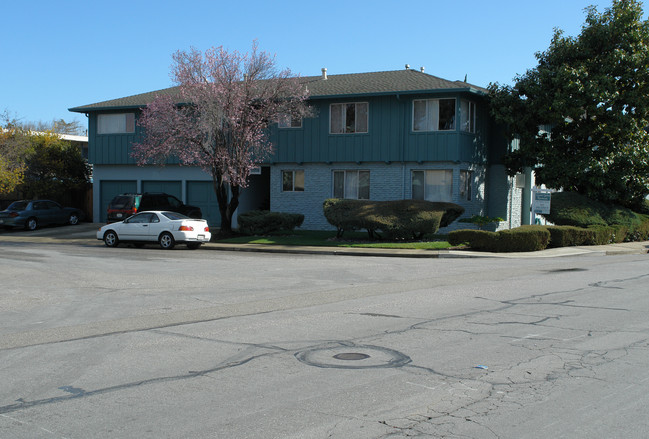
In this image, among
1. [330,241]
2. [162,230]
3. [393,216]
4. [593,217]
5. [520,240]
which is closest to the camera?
[520,240]

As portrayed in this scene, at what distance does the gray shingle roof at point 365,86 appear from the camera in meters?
29.2

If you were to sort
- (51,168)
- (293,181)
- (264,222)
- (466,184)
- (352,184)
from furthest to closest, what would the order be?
(51,168)
(293,181)
(352,184)
(466,184)
(264,222)

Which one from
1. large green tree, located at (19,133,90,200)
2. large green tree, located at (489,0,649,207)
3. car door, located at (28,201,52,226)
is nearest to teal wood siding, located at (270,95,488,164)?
large green tree, located at (489,0,649,207)

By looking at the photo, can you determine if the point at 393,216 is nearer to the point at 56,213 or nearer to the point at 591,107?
the point at 591,107

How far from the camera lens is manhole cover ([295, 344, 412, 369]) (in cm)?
734

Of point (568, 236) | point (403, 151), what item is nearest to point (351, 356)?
point (568, 236)

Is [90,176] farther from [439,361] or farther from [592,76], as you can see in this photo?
[439,361]

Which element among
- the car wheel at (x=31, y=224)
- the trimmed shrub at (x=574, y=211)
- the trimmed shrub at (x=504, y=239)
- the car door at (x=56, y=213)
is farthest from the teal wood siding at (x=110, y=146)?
the trimmed shrub at (x=574, y=211)

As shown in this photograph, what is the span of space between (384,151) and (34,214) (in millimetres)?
18550

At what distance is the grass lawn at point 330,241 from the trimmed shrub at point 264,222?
1.19ft

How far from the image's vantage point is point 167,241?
2544cm

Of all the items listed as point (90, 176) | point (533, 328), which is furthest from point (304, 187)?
point (533, 328)

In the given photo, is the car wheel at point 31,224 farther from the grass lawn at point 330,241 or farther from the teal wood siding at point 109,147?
the grass lawn at point 330,241

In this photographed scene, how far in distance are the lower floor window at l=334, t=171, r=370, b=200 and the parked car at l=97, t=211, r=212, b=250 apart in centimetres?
811
